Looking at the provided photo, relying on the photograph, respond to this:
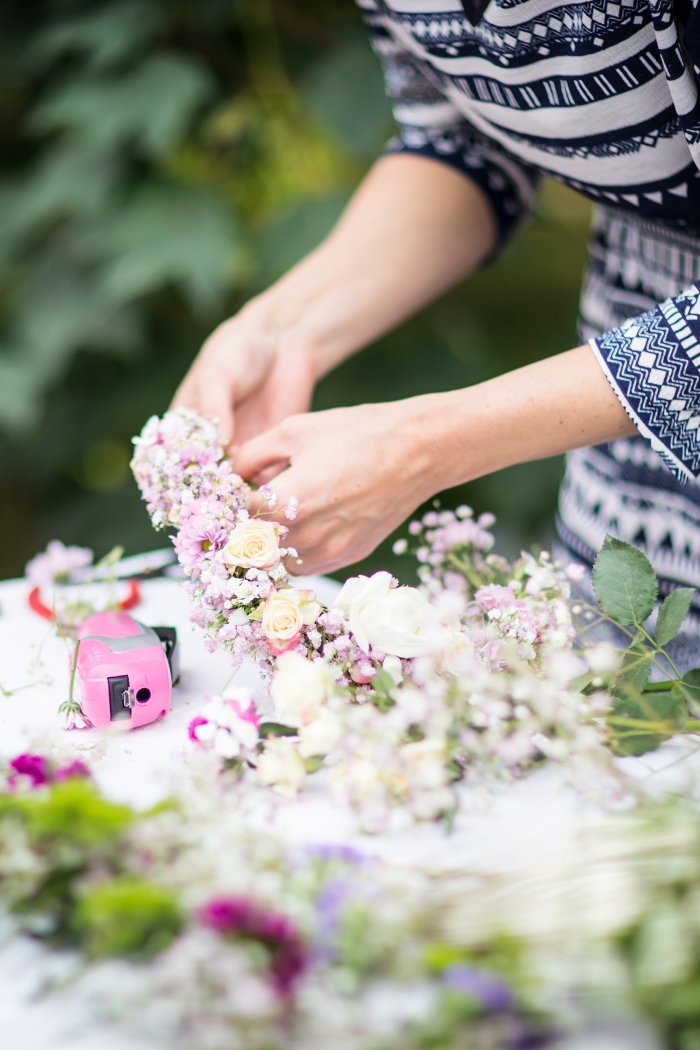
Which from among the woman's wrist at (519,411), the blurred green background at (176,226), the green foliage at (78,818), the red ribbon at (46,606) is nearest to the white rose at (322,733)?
the green foliage at (78,818)

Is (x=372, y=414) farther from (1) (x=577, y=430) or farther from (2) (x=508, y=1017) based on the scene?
(2) (x=508, y=1017)

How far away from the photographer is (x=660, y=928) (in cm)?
31

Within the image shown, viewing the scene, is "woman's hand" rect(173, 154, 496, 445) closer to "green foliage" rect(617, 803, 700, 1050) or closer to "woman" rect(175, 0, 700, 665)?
"woman" rect(175, 0, 700, 665)

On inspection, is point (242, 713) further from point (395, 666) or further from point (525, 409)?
point (525, 409)

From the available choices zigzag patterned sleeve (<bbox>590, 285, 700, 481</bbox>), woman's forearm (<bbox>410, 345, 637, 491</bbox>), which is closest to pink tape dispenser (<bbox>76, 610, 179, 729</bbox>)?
woman's forearm (<bbox>410, 345, 637, 491</bbox>)

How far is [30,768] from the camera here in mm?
426

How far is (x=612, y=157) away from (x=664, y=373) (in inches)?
7.8

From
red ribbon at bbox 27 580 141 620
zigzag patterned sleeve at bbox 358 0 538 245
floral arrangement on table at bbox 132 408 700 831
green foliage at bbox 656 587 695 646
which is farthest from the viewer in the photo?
zigzag patterned sleeve at bbox 358 0 538 245

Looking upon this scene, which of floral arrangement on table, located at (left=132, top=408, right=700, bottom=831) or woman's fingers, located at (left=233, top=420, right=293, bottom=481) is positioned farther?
woman's fingers, located at (left=233, top=420, right=293, bottom=481)

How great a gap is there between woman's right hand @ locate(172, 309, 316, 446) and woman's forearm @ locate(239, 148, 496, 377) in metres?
0.01

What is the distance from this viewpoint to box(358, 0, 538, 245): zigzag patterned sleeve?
0.85 m

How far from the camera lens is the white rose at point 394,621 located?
48 cm

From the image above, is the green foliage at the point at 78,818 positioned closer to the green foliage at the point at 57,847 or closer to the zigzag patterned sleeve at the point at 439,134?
the green foliage at the point at 57,847

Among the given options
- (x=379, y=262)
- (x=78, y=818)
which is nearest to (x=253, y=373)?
(x=379, y=262)
